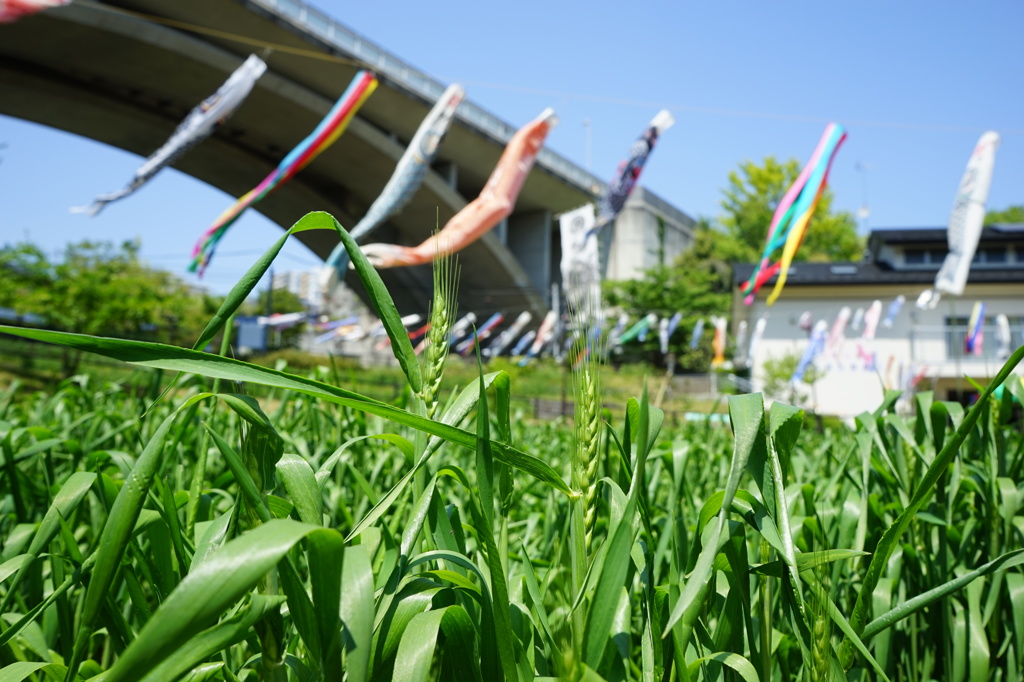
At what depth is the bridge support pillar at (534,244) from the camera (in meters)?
25.5

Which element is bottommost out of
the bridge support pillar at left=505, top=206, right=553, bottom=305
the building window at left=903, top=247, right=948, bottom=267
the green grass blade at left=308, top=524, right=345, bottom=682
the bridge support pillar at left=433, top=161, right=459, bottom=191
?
the green grass blade at left=308, top=524, right=345, bottom=682

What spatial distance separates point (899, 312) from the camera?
2080 centimetres

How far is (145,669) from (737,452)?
15.3 inches

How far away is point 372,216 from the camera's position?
10406 mm

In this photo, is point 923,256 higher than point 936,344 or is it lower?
higher

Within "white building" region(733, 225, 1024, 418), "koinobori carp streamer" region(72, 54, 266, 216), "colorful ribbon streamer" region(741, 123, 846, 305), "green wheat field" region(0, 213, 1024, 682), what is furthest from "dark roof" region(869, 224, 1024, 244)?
"green wheat field" region(0, 213, 1024, 682)

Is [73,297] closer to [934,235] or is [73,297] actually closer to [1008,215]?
[934,235]

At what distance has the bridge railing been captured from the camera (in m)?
15.0

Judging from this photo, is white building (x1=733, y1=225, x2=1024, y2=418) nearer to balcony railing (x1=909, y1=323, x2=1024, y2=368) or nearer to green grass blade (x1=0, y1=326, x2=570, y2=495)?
balcony railing (x1=909, y1=323, x2=1024, y2=368)

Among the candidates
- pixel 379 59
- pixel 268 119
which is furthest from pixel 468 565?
pixel 268 119

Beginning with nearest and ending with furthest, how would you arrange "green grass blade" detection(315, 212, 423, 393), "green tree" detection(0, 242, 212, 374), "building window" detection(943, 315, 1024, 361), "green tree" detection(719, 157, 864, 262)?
"green grass blade" detection(315, 212, 423, 393)
"green tree" detection(0, 242, 212, 374)
"building window" detection(943, 315, 1024, 361)
"green tree" detection(719, 157, 864, 262)

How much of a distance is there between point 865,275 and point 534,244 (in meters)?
10.9

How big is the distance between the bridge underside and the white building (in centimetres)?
755

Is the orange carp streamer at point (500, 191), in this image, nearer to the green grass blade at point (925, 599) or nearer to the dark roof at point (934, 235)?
the green grass blade at point (925, 599)
